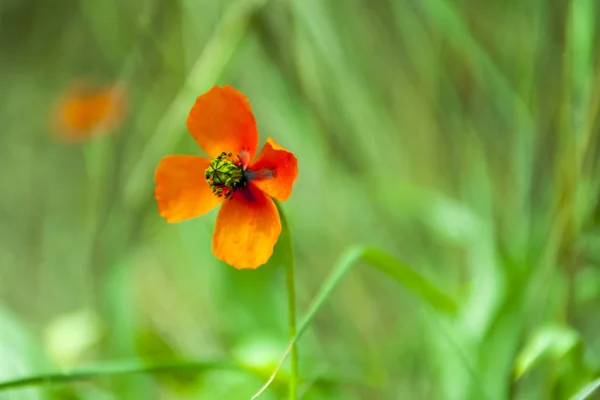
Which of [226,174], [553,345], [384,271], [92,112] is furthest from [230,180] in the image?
[92,112]

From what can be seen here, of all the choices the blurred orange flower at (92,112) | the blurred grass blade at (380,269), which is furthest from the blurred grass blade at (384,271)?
the blurred orange flower at (92,112)

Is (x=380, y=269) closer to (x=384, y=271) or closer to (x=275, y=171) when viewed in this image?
(x=384, y=271)

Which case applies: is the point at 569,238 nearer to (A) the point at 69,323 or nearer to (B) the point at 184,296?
(A) the point at 69,323

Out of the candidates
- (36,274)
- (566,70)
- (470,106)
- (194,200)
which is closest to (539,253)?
(566,70)

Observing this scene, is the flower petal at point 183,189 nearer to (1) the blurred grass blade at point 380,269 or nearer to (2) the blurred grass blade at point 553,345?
(1) the blurred grass blade at point 380,269

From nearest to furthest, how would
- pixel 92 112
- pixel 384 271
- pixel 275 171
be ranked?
1. pixel 275 171
2. pixel 384 271
3. pixel 92 112

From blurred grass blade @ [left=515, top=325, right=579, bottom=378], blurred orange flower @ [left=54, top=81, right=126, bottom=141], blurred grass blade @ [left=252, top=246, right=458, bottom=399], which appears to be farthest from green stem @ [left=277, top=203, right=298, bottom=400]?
blurred orange flower @ [left=54, top=81, right=126, bottom=141]

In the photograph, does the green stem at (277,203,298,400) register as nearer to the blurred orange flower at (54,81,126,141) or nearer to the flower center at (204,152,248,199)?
the flower center at (204,152,248,199)
